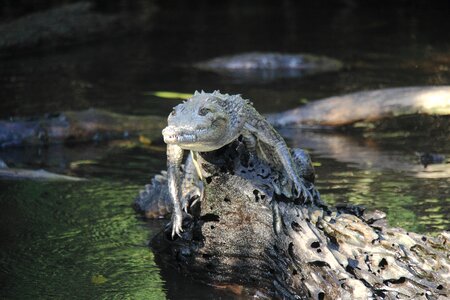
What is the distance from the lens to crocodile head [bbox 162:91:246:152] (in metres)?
4.04

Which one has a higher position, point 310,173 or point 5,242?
point 310,173

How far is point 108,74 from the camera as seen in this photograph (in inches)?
499

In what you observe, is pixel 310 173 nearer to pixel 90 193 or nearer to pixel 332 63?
pixel 90 193

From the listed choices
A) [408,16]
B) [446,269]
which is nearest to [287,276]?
[446,269]

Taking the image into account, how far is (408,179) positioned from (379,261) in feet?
8.78

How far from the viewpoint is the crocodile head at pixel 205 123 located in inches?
159

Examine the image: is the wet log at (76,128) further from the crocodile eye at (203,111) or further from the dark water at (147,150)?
the crocodile eye at (203,111)

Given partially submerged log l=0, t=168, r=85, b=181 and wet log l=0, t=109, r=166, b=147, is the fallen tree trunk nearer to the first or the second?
wet log l=0, t=109, r=166, b=147

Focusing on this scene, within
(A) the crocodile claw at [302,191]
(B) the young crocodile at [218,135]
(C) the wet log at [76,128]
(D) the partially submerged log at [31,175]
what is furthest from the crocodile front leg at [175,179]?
(C) the wet log at [76,128]

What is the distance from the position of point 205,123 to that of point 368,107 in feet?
16.3

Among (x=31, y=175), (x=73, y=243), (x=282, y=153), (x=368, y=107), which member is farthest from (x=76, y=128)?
(x=282, y=153)

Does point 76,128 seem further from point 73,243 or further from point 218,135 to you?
point 218,135

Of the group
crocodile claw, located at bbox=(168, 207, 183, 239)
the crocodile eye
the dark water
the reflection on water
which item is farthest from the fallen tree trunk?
the crocodile eye

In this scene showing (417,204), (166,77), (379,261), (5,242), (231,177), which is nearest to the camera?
(379,261)
